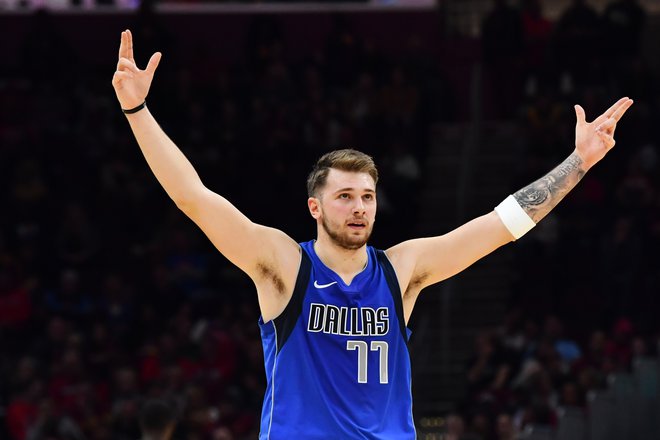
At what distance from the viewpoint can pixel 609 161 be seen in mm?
18516

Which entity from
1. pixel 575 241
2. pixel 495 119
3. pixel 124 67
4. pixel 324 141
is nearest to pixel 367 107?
pixel 324 141

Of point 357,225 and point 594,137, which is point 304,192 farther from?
point 357,225

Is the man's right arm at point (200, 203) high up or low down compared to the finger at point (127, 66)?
down

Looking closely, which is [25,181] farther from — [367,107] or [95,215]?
[367,107]

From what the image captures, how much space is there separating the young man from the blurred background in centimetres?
788

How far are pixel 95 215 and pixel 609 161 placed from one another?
7365 mm

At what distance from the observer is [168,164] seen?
18.2ft

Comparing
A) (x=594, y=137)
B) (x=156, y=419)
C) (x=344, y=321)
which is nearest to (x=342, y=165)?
(x=344, y=321)

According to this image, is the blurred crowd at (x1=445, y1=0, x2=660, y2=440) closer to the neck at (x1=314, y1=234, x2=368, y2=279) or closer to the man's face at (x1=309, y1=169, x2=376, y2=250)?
the neck at (x1=314, y1=234, x2=368, y2=279)

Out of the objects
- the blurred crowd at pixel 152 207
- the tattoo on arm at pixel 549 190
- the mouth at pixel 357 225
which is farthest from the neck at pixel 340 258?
the blurred crowd at pixel 152 207

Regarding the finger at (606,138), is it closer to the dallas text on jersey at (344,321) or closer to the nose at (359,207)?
the nose at (359,207)

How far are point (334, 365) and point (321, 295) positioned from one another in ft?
1.02

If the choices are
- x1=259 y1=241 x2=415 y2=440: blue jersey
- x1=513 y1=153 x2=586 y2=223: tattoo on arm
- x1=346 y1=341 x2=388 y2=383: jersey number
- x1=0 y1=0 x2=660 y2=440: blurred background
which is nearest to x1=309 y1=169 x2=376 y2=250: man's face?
x1=259 y1=241 x2=415 y2=440: blue jersey

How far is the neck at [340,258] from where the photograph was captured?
5.78 meters
